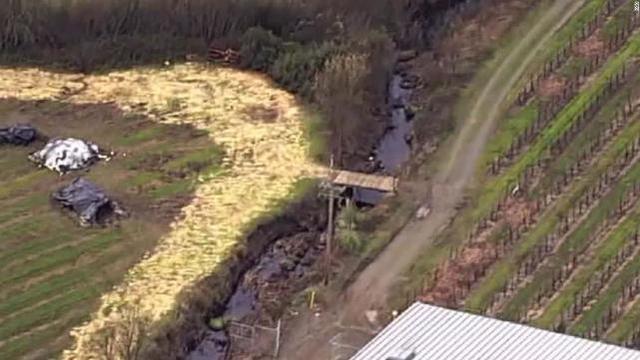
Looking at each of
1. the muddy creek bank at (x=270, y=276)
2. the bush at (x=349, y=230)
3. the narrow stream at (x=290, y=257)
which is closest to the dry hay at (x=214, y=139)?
the muddy creek bank at (x=270, y=276)

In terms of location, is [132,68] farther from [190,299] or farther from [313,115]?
[190,299]

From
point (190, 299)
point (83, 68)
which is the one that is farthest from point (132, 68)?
point (190, 299)

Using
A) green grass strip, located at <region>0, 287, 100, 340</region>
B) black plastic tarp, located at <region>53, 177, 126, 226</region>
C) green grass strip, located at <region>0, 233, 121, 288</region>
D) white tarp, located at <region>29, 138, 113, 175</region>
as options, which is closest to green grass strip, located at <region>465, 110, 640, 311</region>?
green grass strip, located at <region>0, 287, 100, 340</region>

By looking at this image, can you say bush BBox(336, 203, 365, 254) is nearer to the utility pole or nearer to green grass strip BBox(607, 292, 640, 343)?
the utility pole

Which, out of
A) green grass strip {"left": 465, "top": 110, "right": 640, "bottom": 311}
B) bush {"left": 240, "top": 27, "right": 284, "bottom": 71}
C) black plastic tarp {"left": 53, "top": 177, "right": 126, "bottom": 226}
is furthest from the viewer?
bush {"left": 240, "top": 27, "right": 284, "bottom": 71}

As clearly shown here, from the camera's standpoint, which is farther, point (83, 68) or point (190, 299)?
point (83, 68)

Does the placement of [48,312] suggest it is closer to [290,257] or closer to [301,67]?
[290,257]
